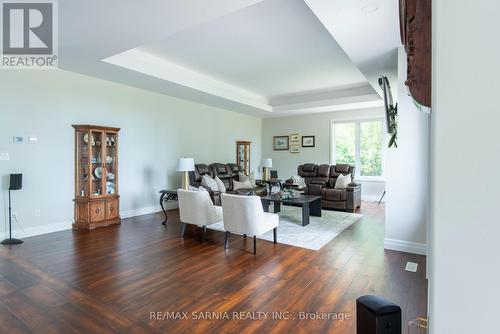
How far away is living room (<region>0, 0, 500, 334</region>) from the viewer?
0.49m

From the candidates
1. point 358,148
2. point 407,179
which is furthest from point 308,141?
point 407,179

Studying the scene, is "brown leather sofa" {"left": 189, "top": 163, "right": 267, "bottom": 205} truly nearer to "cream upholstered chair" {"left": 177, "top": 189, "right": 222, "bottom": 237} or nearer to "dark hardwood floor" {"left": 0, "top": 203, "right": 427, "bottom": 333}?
"cream upholstered chair" {"left": 177, "top": 189, "right": 222, "bottom": 237}

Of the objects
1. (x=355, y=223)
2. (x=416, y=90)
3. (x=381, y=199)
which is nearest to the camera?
(x=416, y=90)

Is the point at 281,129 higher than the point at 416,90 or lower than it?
higher

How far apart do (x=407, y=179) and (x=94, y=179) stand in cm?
504

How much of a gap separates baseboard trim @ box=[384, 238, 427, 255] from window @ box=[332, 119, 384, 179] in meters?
4.57

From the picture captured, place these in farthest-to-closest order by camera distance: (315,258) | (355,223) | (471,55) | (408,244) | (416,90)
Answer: (355,223) < (408,244) < (315,258) < (416,90) < (471,55)

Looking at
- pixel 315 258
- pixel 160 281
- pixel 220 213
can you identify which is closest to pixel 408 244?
pixel 315 258

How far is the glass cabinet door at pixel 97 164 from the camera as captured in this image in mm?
4840

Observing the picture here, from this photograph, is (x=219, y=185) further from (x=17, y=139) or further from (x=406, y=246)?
(x=406, y=246)

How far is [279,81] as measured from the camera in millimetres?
6434

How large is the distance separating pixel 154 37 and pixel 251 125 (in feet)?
19.9

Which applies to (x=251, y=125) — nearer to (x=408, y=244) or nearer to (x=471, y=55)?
(x=408, y=244)

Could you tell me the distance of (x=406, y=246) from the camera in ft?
11.7
